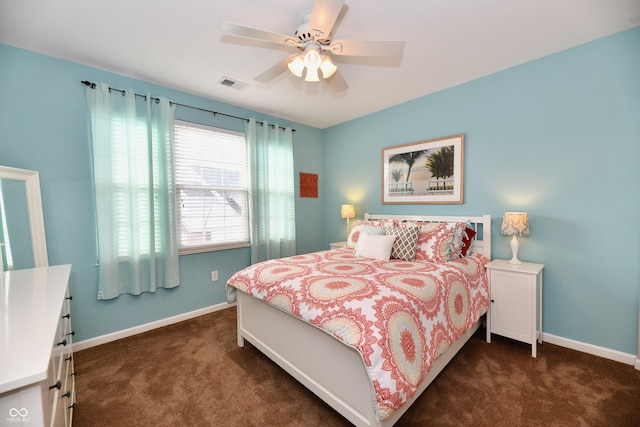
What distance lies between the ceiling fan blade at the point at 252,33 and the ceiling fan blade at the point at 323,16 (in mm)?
168

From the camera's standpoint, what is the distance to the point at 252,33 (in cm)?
159

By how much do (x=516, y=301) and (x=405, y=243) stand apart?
1.02 metres

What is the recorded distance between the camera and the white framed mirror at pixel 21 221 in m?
1.96

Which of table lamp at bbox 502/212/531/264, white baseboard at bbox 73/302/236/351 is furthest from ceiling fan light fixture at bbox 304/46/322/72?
white baseboard at bbox 73/302/236/351

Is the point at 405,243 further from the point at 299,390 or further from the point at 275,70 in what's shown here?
the point at 275,70

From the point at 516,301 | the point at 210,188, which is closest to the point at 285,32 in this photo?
the point at 210,188

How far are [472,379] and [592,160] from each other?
202 centimetres

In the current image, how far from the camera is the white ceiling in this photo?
1.75m

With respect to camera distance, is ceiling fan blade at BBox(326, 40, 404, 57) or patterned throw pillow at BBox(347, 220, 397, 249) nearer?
ceiling fan blade at BBox(326, 40, 404, 57)

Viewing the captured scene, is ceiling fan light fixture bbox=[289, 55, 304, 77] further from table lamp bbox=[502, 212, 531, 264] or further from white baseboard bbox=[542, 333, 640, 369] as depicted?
white baseboard bbox=[542, 333, 640, 369]

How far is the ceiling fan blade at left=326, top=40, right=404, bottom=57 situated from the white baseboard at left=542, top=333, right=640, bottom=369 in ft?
9.15

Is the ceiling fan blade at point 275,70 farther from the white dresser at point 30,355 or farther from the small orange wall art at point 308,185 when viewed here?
the small orange wall art at point 308,185

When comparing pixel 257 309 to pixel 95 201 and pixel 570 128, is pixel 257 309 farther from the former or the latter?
pixel 570 128

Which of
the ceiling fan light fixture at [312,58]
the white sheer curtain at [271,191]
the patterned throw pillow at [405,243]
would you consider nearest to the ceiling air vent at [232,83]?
the white sheer curtain at [271,191]
